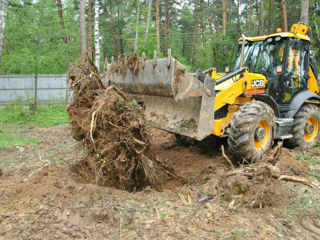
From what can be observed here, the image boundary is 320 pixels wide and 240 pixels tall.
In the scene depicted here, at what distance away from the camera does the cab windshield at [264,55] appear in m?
7.02

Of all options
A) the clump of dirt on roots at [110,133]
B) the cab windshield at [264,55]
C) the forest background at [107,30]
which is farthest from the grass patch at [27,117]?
the cab windshield at [264,55]

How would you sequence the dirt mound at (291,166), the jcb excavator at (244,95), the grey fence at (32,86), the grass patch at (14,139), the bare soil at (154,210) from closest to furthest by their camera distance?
the bare soil at (154,210)
the jcb excavator at (244,95)
the dirt mound at (291,166)
the grass patch at (14,139)
the grey fence at (32,86)

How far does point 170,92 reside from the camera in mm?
5547

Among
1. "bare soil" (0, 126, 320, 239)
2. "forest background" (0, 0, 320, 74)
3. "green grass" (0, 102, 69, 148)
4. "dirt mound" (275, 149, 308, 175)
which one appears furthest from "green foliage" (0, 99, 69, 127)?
"dirt mound" (275, 149, 308, 175)

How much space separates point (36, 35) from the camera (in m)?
13.7

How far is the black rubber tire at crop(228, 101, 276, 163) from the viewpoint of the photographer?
18.2 feet

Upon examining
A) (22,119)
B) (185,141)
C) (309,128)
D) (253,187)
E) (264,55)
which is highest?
(264,55)

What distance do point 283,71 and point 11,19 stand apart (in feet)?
47.4

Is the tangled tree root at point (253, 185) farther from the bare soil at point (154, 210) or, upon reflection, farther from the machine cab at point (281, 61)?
the machine cab at point (281, 61)

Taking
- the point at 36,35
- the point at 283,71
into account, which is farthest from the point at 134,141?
the point at 36,35

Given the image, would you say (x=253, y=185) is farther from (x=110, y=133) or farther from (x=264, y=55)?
(x=264, y=55)

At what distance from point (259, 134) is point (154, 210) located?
114 inches

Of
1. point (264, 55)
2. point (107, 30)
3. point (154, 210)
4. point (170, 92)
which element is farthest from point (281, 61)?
point (107, 30)

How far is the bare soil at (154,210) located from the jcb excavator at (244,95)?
3.29 feet
